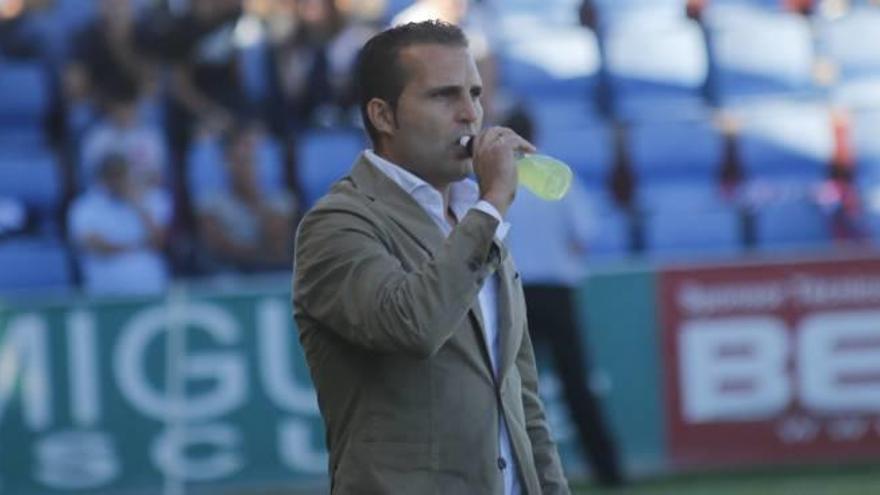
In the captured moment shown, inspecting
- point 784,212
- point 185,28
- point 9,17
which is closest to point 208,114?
point 185,28

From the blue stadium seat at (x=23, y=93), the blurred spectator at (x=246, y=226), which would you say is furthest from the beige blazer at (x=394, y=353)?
the blue stadium seat at (x=23, y=93)

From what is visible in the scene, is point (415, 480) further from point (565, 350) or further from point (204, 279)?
point (204, 279)

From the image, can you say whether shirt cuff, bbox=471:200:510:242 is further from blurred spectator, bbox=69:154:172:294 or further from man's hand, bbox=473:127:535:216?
blurred spectator, bbox=69:154:172:294

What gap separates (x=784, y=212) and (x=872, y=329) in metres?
1.62

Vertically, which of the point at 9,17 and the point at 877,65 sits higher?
the point at 9,17

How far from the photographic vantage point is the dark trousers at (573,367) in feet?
34.3

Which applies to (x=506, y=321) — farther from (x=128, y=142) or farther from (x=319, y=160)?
(x=319, y=160)

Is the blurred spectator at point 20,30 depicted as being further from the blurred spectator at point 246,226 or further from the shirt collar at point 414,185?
the shirt collar at point 414,185

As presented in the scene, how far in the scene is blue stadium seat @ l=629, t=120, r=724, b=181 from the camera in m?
12.9

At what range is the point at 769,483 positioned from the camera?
1063 centimetres

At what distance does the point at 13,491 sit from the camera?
1055 centimetres

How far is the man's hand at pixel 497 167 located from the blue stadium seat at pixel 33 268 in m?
7.87

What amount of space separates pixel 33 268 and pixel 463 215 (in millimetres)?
7754

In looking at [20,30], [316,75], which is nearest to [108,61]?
[20,30]
